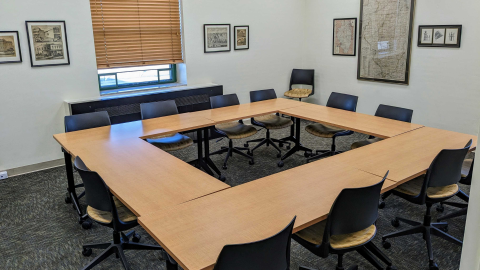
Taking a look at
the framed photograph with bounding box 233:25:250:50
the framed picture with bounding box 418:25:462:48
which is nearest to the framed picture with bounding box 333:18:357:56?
the framed picture with bounding box 418:25:462:48

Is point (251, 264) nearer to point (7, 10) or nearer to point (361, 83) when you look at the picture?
point (7, 10)

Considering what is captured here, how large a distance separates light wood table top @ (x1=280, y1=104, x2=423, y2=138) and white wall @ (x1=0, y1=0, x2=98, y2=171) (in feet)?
9.23

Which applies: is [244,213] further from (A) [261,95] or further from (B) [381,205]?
(A) [261,95]

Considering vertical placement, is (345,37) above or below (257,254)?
above

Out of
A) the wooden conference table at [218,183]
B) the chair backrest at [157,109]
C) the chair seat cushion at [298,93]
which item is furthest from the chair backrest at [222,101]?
the chair seat cushion at [298,93]

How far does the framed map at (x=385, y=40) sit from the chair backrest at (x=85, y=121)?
435 cm

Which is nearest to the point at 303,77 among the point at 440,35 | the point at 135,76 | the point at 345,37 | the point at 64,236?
the point at 345,37

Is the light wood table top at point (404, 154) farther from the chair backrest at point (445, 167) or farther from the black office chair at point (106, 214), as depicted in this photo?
the black office chair at point (106, 214)

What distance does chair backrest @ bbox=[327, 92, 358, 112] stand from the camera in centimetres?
520

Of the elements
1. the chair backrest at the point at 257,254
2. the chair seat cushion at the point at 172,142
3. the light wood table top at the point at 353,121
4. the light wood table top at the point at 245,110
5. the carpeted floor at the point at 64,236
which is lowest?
the carpeted floor at the point at 64,236

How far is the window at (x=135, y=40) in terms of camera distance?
555 cm

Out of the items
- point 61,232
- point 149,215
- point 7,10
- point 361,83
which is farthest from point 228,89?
point 149,215

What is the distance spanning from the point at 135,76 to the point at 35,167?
197 centimetres

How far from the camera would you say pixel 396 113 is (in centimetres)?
461
